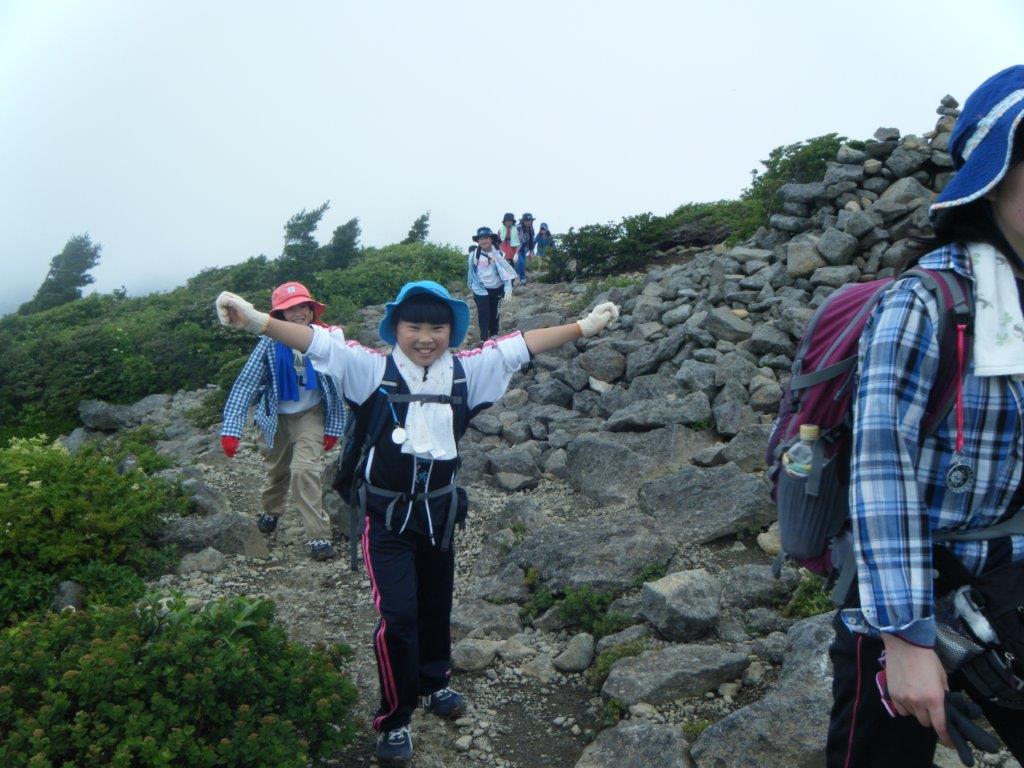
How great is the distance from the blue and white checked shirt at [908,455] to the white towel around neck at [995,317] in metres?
0.04

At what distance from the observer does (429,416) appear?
3.98 metres

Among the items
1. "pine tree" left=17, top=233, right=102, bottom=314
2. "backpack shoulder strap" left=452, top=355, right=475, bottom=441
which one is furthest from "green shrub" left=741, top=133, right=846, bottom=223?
"pine tree" left=17, top=233, right=102, bottom=314

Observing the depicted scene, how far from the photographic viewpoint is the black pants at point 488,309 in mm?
14477

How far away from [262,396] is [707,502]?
3601 millimetres

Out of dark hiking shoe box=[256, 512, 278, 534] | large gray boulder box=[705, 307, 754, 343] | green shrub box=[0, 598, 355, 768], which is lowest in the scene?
dark hiking shoe box=[256, 512, 278, 534]

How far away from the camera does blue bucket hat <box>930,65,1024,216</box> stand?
1.93 metres

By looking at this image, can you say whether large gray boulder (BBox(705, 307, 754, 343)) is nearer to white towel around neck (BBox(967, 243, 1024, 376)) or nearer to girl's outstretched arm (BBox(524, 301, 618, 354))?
girl's outstretched arm (BBox(524, 301, 618, 354))

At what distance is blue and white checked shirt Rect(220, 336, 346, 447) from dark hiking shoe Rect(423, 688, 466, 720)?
9.54 feet

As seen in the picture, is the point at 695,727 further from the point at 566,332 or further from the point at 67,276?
the point at 67,276

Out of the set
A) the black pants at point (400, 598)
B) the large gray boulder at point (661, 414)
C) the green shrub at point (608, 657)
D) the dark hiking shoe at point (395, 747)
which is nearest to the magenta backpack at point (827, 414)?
the black pants at point (400, 598)

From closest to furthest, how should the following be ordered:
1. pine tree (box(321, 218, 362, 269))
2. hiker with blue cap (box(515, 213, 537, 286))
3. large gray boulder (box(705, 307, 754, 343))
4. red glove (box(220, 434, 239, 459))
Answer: red glove (box(220, 434, 239, 459)) < large gray boulder (box(705, 307, 754, 343)) < hiker with blue cap (box(515, 213, 537, 286)) < pine tree (box(321, 218, 362, 269))

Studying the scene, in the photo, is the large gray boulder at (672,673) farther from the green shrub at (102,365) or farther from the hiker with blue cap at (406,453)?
the green shrub at (102,365)

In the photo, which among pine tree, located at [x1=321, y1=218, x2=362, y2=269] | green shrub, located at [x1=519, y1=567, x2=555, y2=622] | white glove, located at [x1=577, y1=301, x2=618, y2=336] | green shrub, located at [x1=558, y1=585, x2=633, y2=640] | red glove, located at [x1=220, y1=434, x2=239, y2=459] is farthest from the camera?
pine tree, located at [x1=321, y1=218, x2=362, y2=269]

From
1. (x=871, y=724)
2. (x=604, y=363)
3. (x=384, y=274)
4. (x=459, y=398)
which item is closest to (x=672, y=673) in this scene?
(x=459, y=398)
